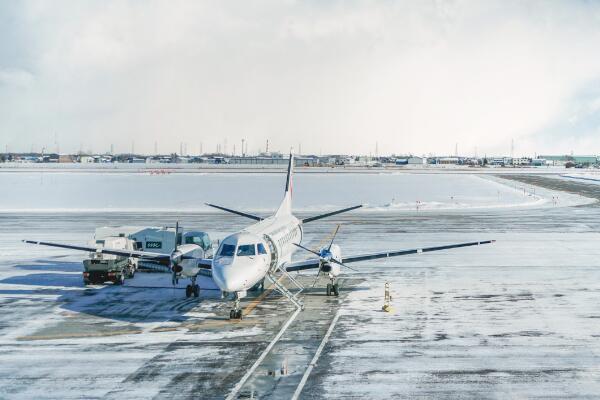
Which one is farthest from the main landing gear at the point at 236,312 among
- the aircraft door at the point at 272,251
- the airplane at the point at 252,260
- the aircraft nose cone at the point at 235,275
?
the aircraft door at the point at 272,251

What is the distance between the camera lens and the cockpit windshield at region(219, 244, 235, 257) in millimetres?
25531

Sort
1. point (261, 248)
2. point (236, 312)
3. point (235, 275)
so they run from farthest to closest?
point (261, 248) < point (236, 312) < point (235, 275)

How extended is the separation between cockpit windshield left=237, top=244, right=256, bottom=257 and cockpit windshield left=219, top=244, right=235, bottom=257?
0.27 metres

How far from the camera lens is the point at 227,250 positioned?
84.3ft

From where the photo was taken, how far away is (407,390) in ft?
59.5

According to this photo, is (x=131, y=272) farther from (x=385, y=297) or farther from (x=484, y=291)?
(x=484, y=291)

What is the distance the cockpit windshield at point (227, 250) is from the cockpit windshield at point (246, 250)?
271 mm

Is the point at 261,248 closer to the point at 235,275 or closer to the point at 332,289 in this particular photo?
the point at 235,275

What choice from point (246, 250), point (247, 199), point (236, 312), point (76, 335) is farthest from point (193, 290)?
point (247, 199)

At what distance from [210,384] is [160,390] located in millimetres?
1395

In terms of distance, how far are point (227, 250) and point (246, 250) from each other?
739 millimetres

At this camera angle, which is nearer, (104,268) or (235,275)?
(235,275)

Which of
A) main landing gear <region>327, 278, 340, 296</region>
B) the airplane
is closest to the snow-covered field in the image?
main landing gear <region>327, 278, 340, 296</region>

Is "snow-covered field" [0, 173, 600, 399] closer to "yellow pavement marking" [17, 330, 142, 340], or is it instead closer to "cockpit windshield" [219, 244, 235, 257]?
"yellow pavement marking" [17, 330, 142, 340]
